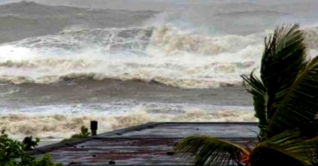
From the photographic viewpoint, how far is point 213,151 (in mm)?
5820

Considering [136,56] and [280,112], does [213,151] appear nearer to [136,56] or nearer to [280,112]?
[280,112]

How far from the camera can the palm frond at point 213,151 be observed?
5812 mm

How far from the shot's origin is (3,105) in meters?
28.7

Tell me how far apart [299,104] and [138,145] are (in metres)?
5.76

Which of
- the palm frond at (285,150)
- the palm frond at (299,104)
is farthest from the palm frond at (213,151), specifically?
the palm frond at (299,104)

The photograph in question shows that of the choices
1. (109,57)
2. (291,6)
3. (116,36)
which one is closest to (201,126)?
(109,57)

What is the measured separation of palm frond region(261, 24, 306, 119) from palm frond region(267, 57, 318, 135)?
0.13 metres

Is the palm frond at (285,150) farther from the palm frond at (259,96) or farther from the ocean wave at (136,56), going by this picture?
the ocean wave at (136,56)

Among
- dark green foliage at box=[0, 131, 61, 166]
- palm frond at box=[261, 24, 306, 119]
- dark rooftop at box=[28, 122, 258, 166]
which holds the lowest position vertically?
dark rooftop at box=[28, 122, 258, 166]

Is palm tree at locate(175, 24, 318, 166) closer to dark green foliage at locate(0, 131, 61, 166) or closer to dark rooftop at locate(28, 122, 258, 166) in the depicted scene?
dark green foliage at locate(0, 131, 61, 166)

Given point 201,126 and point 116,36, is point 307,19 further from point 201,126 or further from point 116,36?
point 201,126

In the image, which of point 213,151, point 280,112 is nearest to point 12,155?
point 213,151

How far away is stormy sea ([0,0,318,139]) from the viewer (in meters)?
25.1

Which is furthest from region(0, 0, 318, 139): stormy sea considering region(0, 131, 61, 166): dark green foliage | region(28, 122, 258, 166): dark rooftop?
region(0, 131, 61, 166): dark green foliage
